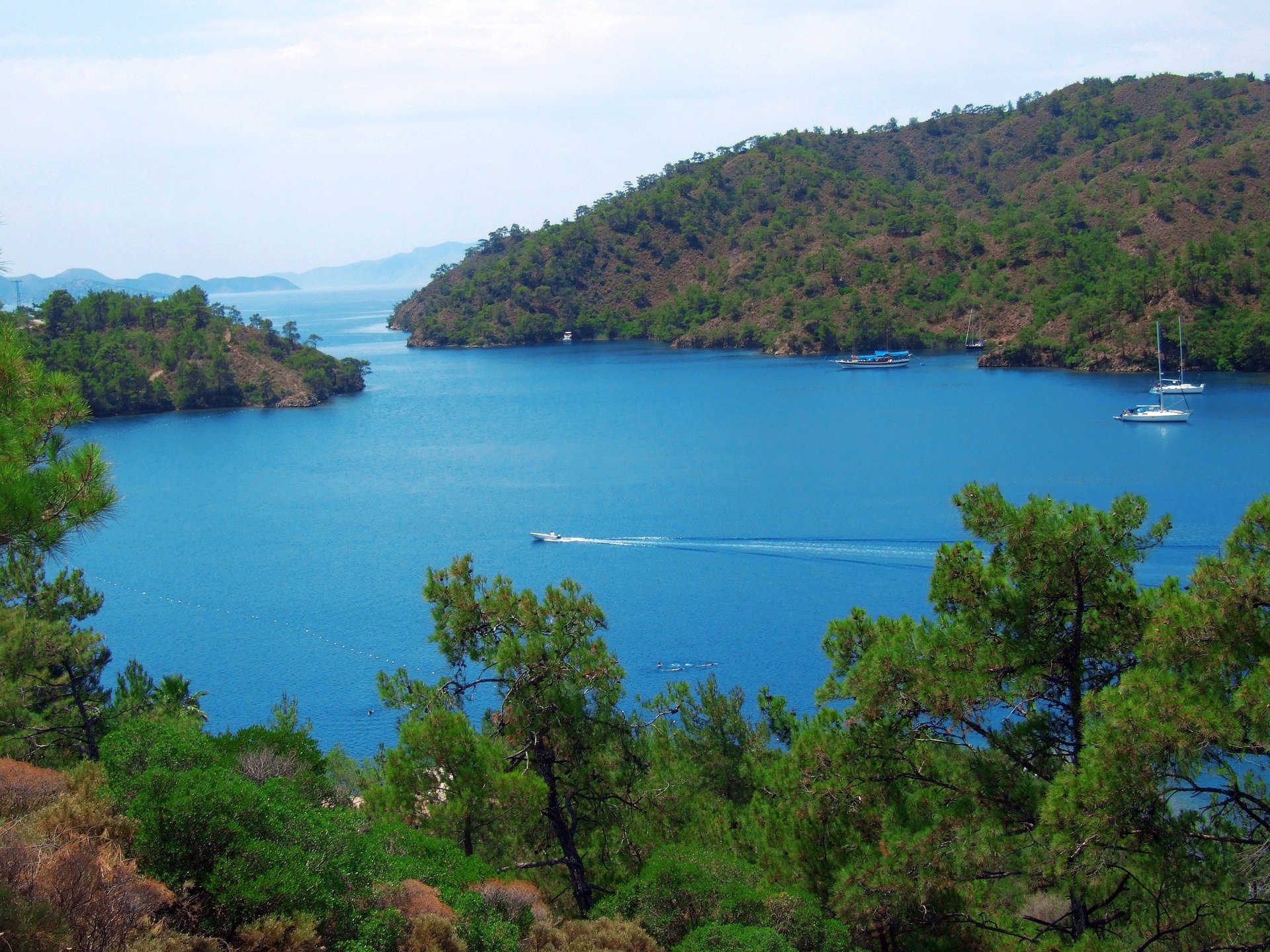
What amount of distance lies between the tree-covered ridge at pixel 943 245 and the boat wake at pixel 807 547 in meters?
47.1

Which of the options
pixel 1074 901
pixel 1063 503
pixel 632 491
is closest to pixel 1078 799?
pixel 1074 901

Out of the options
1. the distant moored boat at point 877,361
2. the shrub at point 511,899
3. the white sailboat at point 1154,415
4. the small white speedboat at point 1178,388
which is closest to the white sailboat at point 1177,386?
the small white speedboat at point 1178,388

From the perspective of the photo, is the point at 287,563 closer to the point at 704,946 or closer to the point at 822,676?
the point at 822,676

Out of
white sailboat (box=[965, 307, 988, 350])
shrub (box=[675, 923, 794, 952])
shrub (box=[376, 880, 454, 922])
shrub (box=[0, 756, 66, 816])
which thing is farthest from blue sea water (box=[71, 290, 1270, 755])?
white sailboat (box=[965, 307, 988, 350])

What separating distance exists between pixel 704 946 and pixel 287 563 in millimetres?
28944

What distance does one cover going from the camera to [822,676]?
23984 mm

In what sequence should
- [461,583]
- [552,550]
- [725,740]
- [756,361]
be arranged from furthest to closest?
[756,361] → [552,550] → [725,740] → [461,583]

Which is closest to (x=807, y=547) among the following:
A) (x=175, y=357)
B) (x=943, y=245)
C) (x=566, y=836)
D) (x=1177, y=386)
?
(x=566, y=836)

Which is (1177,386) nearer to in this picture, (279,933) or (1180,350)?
(1180,350)

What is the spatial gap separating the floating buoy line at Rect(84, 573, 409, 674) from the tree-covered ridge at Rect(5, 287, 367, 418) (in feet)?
136

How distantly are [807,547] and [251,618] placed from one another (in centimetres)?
1627

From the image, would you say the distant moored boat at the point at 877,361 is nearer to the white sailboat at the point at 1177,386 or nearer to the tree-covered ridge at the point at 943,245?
the tree-covered ridge at the point at 943,245

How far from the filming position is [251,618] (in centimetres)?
2980

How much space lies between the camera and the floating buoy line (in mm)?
26812
